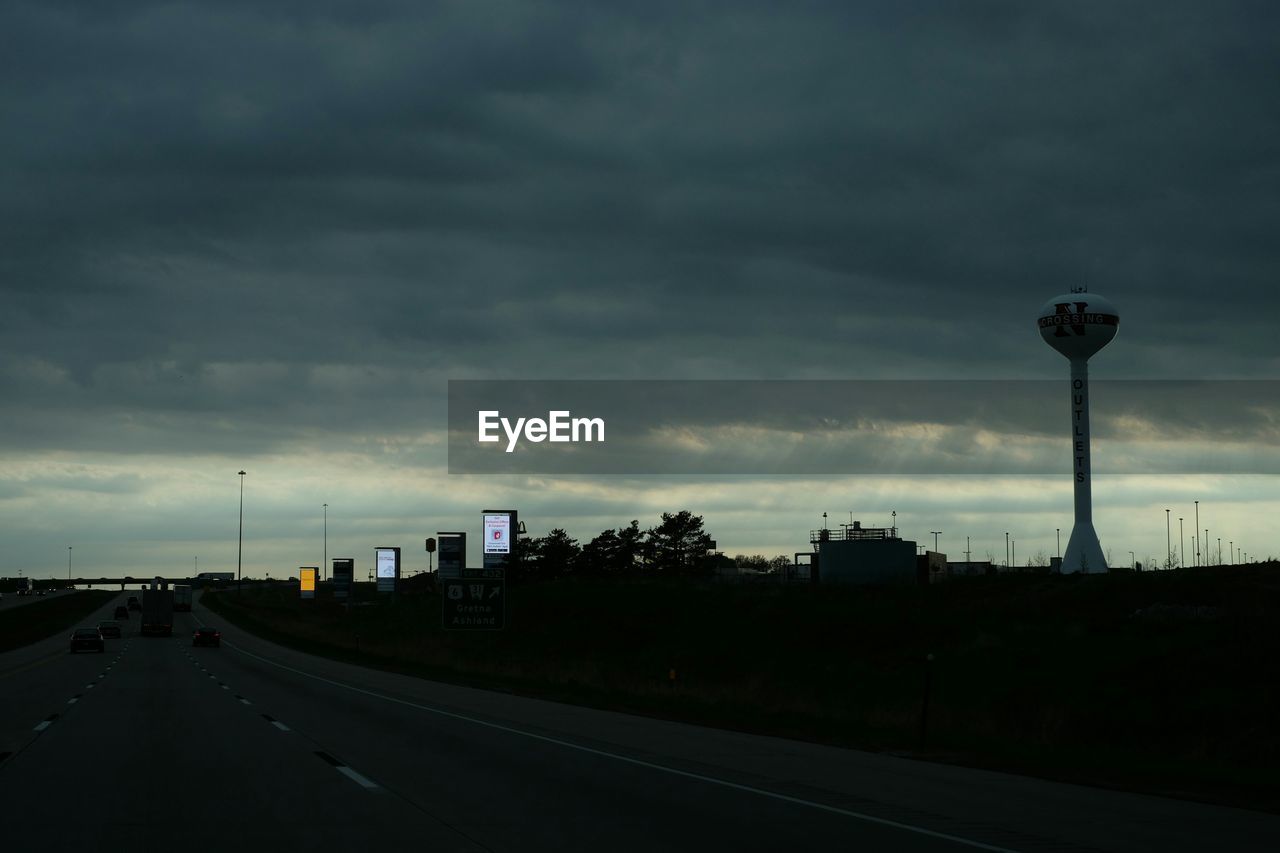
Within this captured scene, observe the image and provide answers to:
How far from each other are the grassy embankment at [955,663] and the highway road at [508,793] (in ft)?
8.25

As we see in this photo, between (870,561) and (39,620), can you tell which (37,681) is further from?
(39,620)

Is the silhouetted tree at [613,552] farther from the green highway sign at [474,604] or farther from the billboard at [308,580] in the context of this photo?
the green highway sign at [474,604]

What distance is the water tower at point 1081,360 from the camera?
7225 centimetres

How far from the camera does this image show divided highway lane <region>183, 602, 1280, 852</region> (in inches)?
472

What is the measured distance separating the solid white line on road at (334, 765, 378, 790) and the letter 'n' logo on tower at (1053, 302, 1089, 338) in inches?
2467

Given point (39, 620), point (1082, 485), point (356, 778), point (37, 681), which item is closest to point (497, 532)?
point (39, 620)

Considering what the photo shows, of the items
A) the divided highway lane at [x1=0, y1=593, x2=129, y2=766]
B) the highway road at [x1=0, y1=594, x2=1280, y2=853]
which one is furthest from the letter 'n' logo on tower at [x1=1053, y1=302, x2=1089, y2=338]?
the divided highway lane at [x1=0, y1=593, x2=129, y2=766]

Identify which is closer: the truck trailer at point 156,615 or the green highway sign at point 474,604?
the green highway sign at point 474,604

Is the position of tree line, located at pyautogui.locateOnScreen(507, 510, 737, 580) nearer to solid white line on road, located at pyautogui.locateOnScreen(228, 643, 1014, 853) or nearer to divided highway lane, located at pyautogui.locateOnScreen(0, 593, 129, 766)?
divided highway lane, located at pyautogui.locateOnScreen(0, 593, 129, 766)

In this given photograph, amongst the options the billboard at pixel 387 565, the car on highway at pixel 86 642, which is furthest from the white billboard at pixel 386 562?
the car on highway at pixel 86 642

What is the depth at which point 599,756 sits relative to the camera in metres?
19.7

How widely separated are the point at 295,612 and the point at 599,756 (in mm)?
126764

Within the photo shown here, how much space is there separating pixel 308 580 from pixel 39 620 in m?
51.7

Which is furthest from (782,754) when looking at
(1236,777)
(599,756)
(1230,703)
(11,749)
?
(1230,703)
